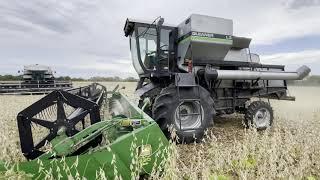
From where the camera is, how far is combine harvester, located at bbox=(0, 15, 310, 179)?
3.11 m

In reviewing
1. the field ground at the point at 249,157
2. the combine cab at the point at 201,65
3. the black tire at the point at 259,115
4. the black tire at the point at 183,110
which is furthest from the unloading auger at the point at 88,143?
the black tire at the point at 259,115

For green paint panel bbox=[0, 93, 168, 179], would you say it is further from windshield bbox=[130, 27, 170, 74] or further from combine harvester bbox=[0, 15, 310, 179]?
windshield bbox=[130, 27, 170, 74]

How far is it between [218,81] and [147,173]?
4118mm

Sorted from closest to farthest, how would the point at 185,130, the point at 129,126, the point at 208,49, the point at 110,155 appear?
the point at 110,155
the point at 129,126
the point at 185,130
the point at 208,49

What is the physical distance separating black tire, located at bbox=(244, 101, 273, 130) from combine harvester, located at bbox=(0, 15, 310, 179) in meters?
0.02

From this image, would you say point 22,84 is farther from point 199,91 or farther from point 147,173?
point 147,173

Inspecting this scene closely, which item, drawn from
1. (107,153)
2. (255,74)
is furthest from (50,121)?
(255,74)

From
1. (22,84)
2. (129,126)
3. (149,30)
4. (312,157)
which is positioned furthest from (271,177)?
(22,84)

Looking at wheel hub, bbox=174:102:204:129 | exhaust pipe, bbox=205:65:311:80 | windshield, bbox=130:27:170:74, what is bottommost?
wheel hub, bbox=174:102:204:129

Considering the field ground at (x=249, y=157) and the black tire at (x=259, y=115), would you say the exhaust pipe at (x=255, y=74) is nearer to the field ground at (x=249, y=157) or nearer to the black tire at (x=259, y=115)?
the black tire at (x=259, y=115)

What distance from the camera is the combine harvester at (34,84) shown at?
67.1ft

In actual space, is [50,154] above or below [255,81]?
below

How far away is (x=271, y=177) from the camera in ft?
9.78

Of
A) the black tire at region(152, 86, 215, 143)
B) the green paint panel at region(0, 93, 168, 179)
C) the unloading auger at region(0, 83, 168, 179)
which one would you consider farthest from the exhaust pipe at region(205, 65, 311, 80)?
the green paint panel at region(0, 93, 168, 179)
